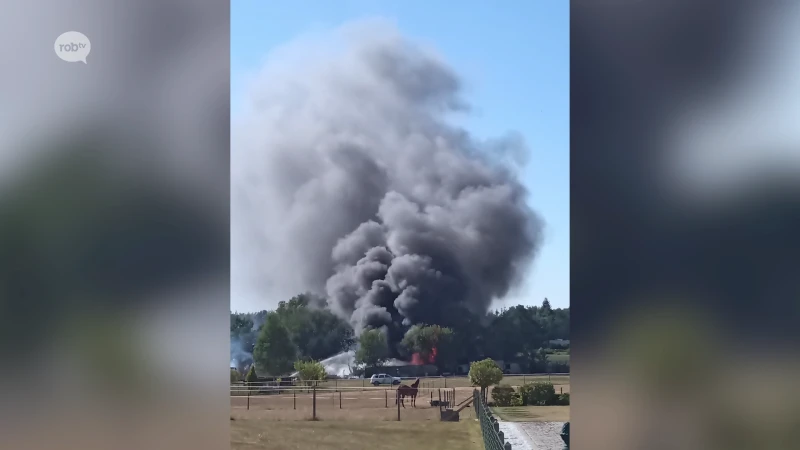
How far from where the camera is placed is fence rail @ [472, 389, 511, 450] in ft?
8.62

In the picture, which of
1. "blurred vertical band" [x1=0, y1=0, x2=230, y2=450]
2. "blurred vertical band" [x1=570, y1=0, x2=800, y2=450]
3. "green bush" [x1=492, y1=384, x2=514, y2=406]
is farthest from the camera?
"green bush" [x1=492, y1=384, x2=514, y2=406]

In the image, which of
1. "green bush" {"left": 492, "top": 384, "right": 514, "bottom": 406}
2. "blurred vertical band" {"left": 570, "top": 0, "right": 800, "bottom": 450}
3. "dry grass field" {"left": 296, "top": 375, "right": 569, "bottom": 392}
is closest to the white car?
"dry grass field" {"left": 296, "top": 375, "right": 569, "bottom": 392}

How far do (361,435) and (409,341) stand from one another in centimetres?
51

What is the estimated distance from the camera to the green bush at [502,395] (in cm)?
269

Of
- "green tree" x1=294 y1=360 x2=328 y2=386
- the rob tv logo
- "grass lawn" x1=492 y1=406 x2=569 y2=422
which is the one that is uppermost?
the rob tv logo

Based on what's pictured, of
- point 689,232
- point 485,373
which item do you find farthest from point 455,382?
point 689,232

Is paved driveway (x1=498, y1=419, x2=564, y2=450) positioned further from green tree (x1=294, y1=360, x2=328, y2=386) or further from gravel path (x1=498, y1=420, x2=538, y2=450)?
green tree (x1=294, y1=360, x2=328, y2=386)

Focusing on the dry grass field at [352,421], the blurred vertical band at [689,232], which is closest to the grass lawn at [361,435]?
the dry grass field at [352,421]

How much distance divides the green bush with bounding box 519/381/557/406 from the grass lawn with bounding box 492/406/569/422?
0.08 ft

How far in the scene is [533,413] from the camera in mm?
2637

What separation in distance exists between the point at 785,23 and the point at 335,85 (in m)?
2.03

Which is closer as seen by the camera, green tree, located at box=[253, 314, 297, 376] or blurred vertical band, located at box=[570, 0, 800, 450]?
blurred vertical band, located at box=[570, 0, 800, 450]

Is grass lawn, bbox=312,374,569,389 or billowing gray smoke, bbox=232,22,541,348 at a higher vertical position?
billowing gray smoke, bbox=232,22,541,348

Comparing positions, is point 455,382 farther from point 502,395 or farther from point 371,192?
point 371,192
